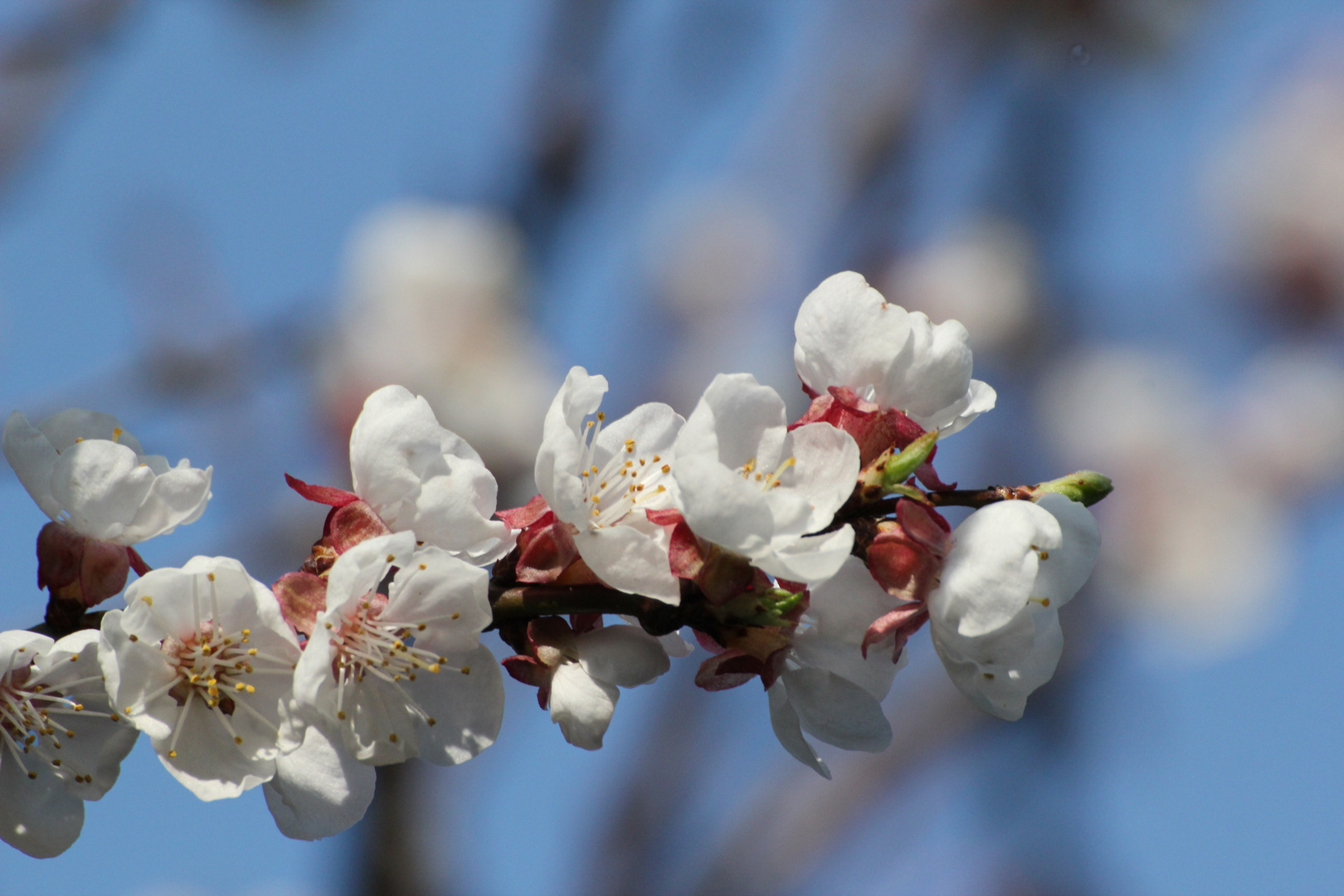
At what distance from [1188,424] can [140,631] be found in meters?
6.57

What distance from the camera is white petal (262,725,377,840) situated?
987 millimetres

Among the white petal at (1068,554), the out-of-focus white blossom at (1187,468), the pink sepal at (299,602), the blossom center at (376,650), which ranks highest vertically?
the white petal at (1068,554)

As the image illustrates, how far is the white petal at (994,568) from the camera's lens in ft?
2.98

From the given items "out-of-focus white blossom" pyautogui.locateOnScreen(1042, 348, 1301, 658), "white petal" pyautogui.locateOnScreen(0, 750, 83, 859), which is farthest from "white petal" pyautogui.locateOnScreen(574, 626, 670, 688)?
"out-of-focus white blossom" pyautogui.locateOnScreen(1042, 348, 1301, 658)

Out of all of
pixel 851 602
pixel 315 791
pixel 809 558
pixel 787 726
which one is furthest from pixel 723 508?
pixel 315 791

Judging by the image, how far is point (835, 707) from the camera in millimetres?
1010

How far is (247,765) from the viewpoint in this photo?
0.97 meters

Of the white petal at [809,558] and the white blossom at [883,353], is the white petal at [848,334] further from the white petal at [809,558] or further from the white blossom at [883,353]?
the white petal at [809,558]

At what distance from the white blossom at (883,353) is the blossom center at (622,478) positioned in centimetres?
16

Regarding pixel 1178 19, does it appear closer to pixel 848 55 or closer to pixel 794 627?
pixel 848 55

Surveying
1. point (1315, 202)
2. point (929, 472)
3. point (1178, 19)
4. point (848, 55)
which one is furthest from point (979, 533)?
point (1315, 202)

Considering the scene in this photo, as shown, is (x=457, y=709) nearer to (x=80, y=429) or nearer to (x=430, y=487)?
(x=430, y=487)

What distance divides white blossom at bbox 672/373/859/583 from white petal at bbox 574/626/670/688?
15cm

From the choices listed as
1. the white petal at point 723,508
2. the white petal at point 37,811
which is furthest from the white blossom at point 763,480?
the white petal at point 37,811
